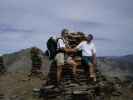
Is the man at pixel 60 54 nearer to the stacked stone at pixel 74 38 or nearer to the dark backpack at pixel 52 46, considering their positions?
the dark backpack at pixel 52 46

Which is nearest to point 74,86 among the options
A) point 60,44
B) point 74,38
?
point 60,44

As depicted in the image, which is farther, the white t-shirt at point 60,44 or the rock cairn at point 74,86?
the rock cairn at point 74,86

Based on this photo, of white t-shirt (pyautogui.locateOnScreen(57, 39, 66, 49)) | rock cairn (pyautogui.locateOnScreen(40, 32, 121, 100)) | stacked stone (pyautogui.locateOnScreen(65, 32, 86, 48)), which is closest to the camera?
white t-shirt (pyautogui.locateOnScreen(57, 39, 66, 49))

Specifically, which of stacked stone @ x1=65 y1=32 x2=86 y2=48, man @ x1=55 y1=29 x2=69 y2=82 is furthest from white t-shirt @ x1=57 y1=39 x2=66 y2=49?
stacked stone @ x1=65 y1=32 x2=86 y2=48

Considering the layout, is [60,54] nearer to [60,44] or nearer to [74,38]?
[60,44]

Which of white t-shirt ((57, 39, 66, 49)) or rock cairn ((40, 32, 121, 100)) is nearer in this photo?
white t-shirt ((57, 39, 66, 49))

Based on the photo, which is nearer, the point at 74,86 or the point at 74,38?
the point at 74,86

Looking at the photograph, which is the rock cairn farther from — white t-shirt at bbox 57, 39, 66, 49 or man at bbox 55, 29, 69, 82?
white t-shirt at bbox 57, 39, 66, 49

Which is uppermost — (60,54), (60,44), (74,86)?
(60,44)

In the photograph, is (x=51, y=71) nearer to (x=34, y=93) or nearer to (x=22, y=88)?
(x=34, y=93)

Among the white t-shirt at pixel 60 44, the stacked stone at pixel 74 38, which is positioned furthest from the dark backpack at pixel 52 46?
the stacked stone at pixel 74 38

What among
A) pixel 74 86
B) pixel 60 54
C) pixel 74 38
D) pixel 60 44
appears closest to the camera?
pixel 60 44

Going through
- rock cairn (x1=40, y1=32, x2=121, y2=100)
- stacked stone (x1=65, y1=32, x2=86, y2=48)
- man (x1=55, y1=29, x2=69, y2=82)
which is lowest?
rock cairn (x1=40, y1=32, x2=121, y2=100)

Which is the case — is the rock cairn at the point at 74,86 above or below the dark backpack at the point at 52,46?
below
